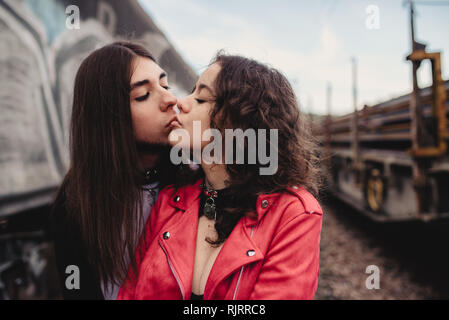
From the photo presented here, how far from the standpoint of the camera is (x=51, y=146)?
360 cm

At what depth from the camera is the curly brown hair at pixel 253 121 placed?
133 centimetres

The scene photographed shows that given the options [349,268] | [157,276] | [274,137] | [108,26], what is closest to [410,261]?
[349,268]

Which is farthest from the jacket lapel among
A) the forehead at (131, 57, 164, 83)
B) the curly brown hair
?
the forehead at (131, 57, 164, 83)

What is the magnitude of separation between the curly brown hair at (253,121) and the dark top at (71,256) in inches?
31.3

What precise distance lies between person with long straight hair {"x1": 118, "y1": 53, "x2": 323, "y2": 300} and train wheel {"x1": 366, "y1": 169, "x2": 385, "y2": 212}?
11.1 feet

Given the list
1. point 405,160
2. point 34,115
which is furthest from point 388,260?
Answer: point 34,115

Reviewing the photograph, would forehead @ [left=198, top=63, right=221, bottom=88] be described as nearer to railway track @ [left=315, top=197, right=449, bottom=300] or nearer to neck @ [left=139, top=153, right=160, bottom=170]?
neck @ [left=139, top=153, right=160, bottom=170]

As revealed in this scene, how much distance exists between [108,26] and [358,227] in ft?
18.6

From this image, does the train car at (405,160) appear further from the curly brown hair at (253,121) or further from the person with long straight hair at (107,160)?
the person with long straight hair at (107,160)

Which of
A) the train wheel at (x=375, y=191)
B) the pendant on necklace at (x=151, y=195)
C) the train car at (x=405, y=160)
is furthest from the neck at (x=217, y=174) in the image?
the train wheel at (x=375, y=191)

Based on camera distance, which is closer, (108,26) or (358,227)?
(108,26)
